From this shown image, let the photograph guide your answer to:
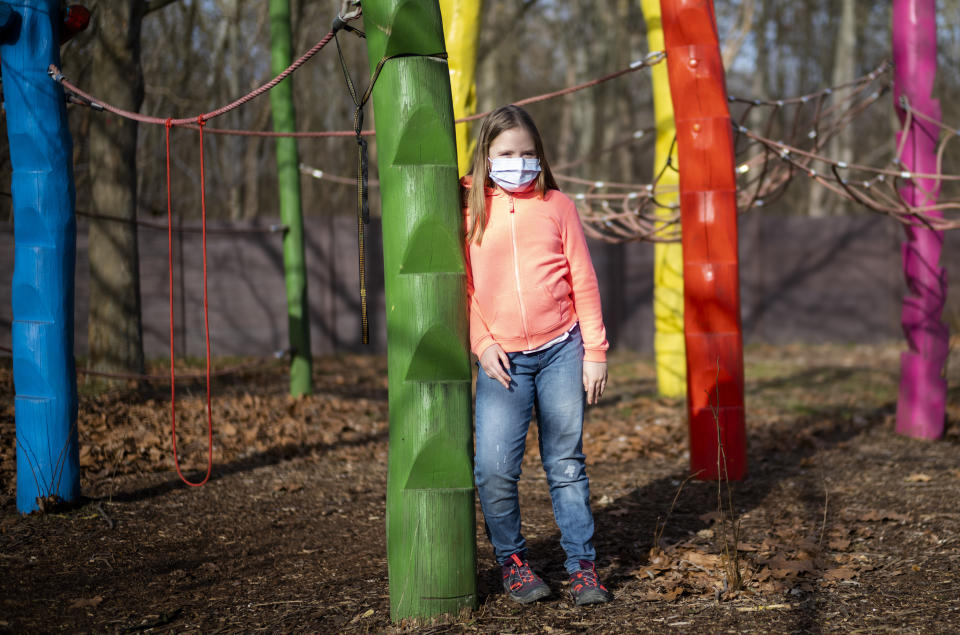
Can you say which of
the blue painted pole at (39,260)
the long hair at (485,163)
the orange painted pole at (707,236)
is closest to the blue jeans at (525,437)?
the long hair at (485,163)

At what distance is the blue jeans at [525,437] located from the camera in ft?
9.21

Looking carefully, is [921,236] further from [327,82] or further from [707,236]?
[327,82]

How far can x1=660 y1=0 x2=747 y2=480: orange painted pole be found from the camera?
4.57 metres

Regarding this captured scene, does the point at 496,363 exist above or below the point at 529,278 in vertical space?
below

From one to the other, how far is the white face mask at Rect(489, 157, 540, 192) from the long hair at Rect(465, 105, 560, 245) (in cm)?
4

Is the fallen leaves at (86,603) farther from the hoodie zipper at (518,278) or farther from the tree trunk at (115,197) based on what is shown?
the tree trunk at (115,197)

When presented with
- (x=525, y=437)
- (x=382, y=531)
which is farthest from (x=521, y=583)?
(x=382, y=531)

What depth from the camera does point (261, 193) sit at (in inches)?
895

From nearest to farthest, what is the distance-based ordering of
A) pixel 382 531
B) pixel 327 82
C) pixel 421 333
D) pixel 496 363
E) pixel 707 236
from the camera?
pixel 421 333 → pixel 496 363 → pixel 382 531 → pixel 707 236 → pixel 327 82

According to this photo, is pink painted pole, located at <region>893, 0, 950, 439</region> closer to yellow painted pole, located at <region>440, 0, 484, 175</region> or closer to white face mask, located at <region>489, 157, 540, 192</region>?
yellow painted pole, located at <region>440, 0, 484, 175</region>

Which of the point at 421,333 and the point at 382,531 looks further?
the point at 382,531

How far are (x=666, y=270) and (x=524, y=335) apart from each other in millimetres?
5151

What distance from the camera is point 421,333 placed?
265 cm

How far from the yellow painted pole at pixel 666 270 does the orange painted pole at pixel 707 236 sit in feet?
8.82
